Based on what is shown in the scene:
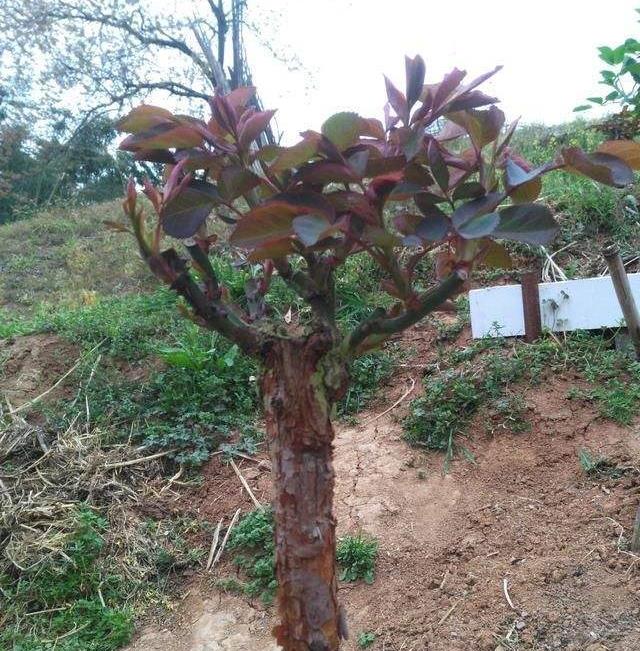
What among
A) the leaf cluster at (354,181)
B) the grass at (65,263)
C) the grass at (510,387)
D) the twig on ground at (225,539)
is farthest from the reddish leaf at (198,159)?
the grass at (65,263)

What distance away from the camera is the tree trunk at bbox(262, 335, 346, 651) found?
112cm

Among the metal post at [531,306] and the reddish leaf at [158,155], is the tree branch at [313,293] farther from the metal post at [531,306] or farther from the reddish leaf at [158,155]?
the metal post at [531,306]

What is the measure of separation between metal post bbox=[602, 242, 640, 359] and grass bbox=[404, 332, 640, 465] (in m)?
1.19

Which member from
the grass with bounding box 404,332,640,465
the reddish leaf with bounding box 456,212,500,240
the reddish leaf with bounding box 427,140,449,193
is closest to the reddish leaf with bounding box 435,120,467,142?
the reddish leaf with bounding box 427,140,449,193

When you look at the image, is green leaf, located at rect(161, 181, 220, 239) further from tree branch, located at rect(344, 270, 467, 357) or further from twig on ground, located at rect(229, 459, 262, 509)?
twig on ground, located at rect(229, 459, 262, 509)

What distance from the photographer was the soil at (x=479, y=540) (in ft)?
7.01

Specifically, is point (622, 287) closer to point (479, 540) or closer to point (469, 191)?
point (469, 191)

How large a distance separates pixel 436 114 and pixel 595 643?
1.75m

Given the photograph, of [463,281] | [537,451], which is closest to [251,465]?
[537,451]

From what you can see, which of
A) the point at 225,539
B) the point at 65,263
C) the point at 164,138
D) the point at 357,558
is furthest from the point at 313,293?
the point at 65,263

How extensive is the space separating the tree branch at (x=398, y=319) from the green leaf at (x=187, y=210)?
330mm

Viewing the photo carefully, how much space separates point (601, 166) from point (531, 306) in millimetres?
2880

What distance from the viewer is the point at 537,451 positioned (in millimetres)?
3008

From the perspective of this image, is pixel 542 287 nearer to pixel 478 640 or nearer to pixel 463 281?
pixel 478 640
